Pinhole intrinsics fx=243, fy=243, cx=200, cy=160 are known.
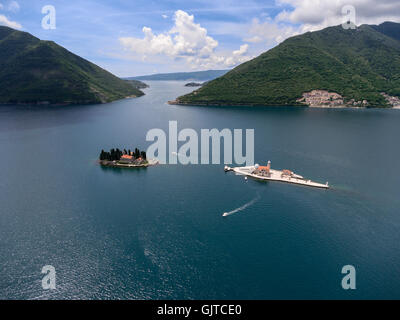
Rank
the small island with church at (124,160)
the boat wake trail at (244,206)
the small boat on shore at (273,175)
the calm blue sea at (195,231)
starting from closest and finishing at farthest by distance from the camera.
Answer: the calm blue sea at (195,231)
the boat wake trail at (244,206)
the small boat on shore at (273,175)
the small island with church at (124,160)

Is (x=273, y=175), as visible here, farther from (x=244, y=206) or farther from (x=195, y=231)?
(x=195, y=231)

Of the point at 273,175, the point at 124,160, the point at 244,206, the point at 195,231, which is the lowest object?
the point at 195,231

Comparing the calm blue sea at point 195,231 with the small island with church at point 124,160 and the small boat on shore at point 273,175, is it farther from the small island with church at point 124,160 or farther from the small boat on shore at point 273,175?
the small island with church at point 124,160

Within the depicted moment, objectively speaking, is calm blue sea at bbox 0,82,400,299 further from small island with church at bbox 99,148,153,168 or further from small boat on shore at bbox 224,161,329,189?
small island with church at bbox 99,148,153,168

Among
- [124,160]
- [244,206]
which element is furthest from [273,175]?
[124,160]

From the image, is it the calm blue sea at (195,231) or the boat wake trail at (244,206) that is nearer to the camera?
the calm blue sea at (195,231)

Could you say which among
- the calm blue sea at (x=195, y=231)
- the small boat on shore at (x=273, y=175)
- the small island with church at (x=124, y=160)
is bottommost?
the calm blue sea at (x=195, y=231)

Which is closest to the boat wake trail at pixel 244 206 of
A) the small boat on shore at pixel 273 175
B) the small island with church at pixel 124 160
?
the small boat on shore at pixel 273 175

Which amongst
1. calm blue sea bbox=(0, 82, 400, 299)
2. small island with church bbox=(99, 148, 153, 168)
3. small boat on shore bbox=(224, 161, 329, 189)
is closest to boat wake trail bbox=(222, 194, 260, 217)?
calm blue sea bbox=(0, 82, 400, 299)
